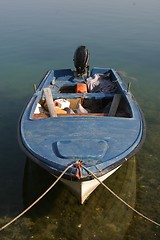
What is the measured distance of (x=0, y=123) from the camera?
9.82 m

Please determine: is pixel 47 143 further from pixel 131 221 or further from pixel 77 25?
pixel 77 25

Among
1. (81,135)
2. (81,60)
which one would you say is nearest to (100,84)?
(81,60)

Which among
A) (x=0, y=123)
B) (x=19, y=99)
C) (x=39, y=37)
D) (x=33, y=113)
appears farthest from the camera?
(x=39, y=37)

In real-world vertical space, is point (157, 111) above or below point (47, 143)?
below

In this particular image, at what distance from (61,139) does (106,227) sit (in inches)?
81.6

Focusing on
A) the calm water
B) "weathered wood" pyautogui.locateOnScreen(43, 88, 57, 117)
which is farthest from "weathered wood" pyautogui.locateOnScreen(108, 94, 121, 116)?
"weathered wood" pyautogui.locateOnScreen(43, 88, 57, 117)

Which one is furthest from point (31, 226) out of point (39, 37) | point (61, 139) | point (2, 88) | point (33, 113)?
point (39, 37)

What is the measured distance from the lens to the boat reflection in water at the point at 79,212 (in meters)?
5.64

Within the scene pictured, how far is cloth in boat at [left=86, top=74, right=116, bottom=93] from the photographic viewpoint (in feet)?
30.5

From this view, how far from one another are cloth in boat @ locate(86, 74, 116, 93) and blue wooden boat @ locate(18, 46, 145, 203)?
45 centimetres

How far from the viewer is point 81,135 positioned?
227 inches

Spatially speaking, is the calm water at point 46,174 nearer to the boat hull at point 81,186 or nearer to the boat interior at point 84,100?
the boat hull at point 81,186

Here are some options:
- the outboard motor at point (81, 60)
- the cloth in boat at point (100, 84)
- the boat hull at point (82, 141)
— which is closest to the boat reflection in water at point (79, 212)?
the boat hull at point (82, 141)

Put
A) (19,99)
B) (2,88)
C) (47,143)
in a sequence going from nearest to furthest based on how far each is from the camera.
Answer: (47,143) < (19,99) < (2,88)
